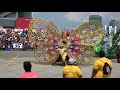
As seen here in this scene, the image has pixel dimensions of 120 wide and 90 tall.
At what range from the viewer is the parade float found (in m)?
17.0

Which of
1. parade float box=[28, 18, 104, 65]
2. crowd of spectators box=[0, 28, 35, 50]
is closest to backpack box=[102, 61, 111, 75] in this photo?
parade float box=[28, 18, 104, 65]

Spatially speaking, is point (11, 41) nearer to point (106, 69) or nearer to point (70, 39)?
point (70, 39)

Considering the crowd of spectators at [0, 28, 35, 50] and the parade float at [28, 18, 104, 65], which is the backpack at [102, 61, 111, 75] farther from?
the crowd of spectators at [0, 28, 35, 50]

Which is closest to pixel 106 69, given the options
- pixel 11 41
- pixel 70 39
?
pixel 70 39

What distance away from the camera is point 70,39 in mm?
16984

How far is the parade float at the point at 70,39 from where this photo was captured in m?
17.0

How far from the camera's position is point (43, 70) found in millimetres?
15445

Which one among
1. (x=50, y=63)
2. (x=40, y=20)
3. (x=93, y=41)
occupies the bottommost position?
(x=50, y=63)
